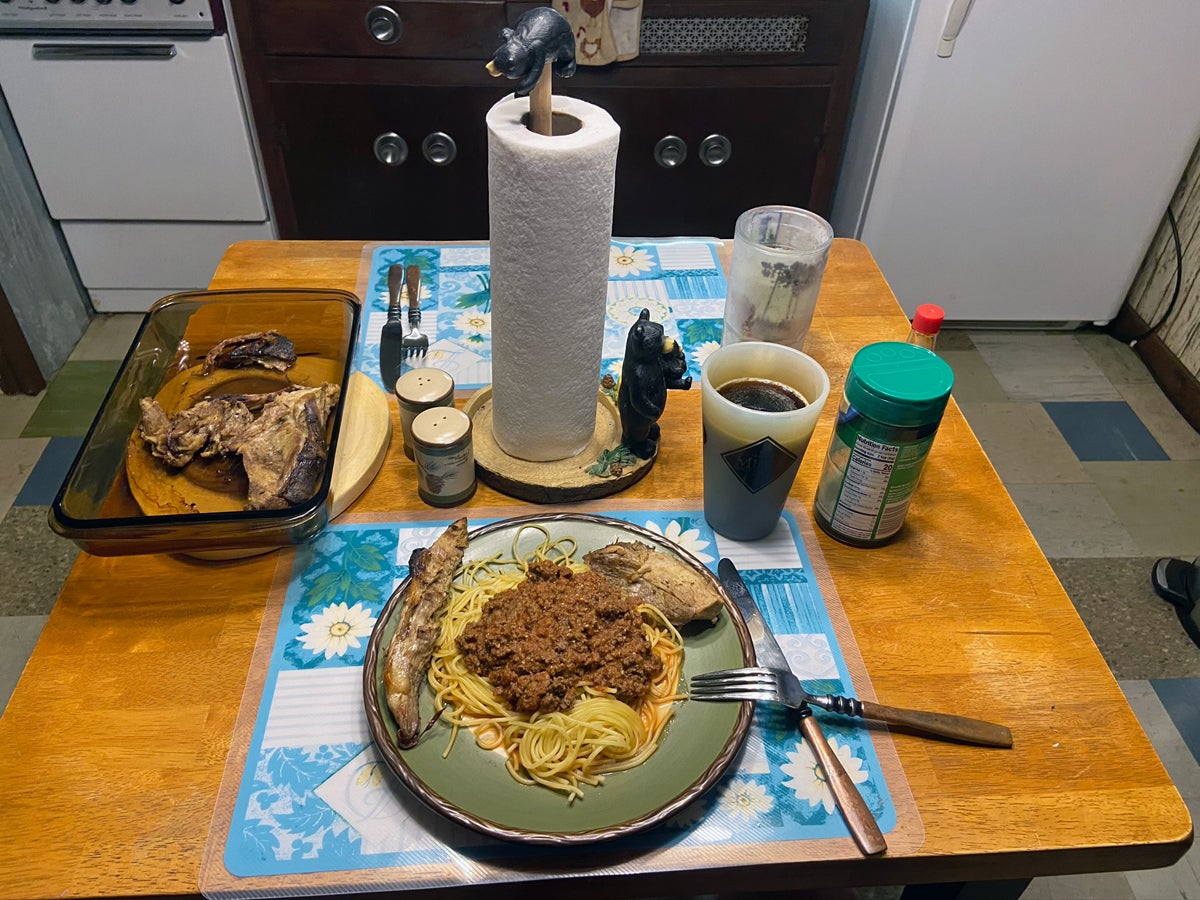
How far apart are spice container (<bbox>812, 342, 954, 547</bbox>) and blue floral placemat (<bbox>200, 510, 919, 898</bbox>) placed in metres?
0.10

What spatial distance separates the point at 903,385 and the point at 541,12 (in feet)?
1.63

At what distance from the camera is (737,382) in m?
0.91

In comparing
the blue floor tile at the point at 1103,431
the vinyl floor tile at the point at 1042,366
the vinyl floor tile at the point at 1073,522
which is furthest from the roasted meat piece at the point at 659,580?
the vinyl floor tile at the point at 1042,366

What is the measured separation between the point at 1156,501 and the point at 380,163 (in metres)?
2.09

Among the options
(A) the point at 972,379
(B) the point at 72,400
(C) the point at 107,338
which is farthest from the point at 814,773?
(C) the point at 107,338

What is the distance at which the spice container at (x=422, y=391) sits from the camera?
966 millimetres

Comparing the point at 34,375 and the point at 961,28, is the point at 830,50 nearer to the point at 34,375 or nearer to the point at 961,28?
the point at 961,28

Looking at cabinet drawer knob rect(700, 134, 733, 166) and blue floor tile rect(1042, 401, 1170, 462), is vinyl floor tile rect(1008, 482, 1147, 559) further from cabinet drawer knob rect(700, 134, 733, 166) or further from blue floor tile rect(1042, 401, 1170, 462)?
cabinet drawer knob rect(700, 134, 733, 166)

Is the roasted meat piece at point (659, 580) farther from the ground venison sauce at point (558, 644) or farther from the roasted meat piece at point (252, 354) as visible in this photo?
the roasted meat piece at point (252, 354)

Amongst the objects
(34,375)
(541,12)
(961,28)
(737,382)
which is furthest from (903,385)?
(34,375)

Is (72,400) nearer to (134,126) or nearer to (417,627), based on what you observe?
(134,126)

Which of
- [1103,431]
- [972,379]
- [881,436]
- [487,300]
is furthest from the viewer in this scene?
[972,379]

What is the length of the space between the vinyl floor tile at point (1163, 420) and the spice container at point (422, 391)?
6.63 feet

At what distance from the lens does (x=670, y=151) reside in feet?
7.07
